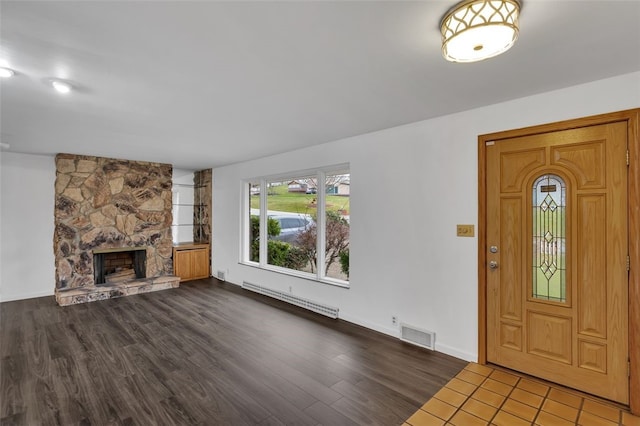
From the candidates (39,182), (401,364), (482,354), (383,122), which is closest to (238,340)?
(401,364)

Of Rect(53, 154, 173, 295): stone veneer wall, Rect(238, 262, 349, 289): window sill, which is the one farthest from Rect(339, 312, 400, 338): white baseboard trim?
Rect(53, 154, 173, 295): stone veneer wall

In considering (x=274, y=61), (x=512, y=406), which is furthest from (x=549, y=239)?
(x=274, y=61)

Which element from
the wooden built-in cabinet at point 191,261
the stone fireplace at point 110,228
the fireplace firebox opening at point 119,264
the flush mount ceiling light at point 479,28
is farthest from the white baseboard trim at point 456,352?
the fireplace firebox opening at point 119,264

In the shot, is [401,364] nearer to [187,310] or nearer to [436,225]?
[436,225]

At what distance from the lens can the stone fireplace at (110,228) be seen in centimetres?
494

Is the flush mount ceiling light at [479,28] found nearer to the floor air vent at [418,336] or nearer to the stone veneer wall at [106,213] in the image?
the floor air vent at [418,336]

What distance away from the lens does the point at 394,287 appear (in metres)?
3.39

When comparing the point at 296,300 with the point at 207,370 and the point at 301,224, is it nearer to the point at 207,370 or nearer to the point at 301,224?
the point at 301,224

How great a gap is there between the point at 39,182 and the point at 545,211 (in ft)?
23.2

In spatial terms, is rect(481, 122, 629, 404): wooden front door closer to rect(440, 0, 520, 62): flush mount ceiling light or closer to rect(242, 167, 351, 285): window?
rect(440, 0, 520, 62): flush mount ceiling light

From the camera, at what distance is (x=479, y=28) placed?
1.44m

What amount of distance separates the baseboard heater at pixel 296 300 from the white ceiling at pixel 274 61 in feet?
7.95

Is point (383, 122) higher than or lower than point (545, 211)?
higher

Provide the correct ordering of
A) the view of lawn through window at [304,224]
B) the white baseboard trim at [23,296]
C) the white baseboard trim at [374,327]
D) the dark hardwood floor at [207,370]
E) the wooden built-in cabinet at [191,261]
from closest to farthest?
the dark hardwood floor at [207,370] < the white baseboard trim at [374,327] < the view of lawn through window at [304,224] < the white baseboard trim at [23,296] < the wooden built-in cabinet at [191,261]
